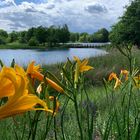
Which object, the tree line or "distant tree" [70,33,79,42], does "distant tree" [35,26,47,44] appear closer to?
the tree line

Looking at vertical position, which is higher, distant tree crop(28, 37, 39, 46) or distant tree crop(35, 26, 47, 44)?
distant tree crop(35, 26, 47, 44)

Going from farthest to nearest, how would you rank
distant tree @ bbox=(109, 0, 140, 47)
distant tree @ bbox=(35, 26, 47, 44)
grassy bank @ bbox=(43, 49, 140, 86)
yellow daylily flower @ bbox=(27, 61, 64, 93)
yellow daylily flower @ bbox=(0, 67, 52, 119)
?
distant tree @ bbox=(35, 26, 47, 44) → distant tree @ bbox=(109, 0, 140, 47) → grassy bank @ bbox=(43, 49, 140, 86) → yellow daylily flower @ bbox=(27, 61, 64, 93) → yellow daylily flower @ bbox=(0, 67, 52, 119)

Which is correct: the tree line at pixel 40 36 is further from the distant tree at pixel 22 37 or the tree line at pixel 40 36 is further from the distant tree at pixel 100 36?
the distant tree at pixel 100 36

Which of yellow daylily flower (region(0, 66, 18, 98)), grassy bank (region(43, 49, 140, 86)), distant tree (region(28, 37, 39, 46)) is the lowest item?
distant tree (region(28, 37, 39, 46))

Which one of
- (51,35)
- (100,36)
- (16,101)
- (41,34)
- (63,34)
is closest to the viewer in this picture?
(16,101)

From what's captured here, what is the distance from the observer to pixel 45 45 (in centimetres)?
7656

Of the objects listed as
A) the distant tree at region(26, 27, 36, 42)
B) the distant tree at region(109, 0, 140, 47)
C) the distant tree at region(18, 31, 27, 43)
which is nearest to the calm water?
the distant tree at region(109, 0, 140, 47)

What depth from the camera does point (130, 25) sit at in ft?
156

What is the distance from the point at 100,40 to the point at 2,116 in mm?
95514

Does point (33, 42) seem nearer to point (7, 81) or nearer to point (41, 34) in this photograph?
point (41, 34)

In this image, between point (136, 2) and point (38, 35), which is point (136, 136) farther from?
point (38, 35)

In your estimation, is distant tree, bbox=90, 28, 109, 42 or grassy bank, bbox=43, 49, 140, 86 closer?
grassy bank, bbox=43, 49, 140, 86

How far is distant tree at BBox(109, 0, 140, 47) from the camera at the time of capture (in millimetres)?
46500

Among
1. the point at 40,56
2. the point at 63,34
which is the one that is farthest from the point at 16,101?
the point at 63,34
